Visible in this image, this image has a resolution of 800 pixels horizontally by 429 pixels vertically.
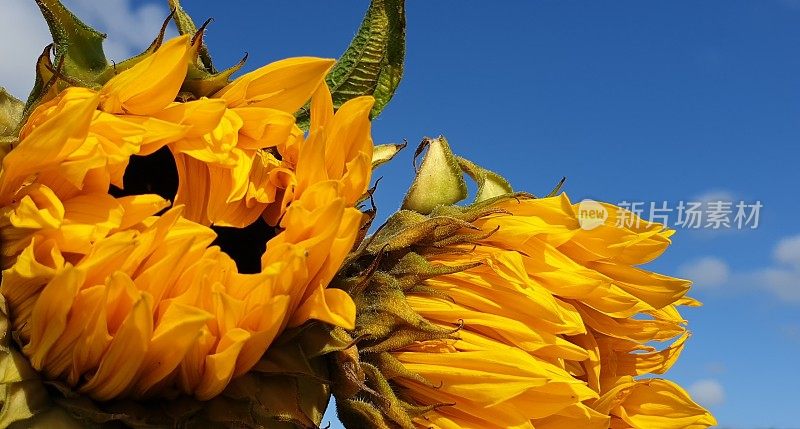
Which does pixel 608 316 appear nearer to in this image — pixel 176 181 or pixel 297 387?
pixel 297 387

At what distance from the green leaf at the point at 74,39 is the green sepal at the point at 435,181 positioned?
1.23 metres

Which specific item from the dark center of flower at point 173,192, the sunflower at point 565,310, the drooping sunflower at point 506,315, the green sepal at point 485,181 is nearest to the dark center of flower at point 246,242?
the dark center of flower at point 173,192

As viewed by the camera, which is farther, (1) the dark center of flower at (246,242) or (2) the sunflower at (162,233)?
(1) the dark center of flower at (246,242)

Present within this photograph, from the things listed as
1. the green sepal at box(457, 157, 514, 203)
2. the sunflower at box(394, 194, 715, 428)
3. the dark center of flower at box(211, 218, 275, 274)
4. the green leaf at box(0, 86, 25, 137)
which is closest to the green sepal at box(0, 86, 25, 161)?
the green leaf at box(0, 86, 25, 137)

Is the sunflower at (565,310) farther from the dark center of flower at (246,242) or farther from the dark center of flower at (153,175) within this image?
the dark center of flower at (153,175)

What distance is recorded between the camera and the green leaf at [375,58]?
3.70 m

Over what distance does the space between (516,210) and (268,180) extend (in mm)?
958

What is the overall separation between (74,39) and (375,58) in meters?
1.14

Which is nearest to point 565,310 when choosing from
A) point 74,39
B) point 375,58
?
point 375,58

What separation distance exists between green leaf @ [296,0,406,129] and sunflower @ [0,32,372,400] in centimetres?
83

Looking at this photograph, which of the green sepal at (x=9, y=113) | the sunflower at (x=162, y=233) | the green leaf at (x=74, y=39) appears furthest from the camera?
the green leaf at (x=74, y=39)

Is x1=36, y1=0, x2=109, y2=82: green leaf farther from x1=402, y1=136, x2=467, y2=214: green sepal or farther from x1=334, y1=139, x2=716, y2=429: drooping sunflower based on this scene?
x1=402, y1=136, x2=467, y2=214: green sepal

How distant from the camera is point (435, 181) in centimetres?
373

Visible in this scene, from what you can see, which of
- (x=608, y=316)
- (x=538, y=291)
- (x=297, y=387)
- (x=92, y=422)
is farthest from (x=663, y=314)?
(x=92, y=422)
